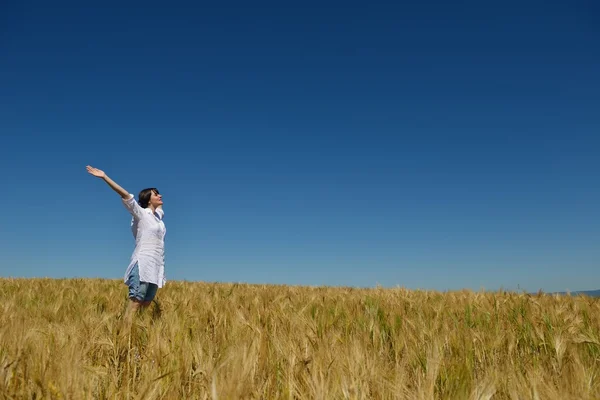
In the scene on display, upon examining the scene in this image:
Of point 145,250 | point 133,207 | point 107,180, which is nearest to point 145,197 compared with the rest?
point 133,207

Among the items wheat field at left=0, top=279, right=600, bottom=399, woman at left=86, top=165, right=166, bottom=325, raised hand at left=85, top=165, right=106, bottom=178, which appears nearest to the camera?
wheat field at left=0, top=279, right=600, bottom=399

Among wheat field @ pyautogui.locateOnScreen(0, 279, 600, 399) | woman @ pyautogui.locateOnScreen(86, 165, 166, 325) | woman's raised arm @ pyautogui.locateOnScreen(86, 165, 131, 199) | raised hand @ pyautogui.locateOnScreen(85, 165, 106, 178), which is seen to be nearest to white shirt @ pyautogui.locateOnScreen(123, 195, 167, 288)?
woman @ pyautogui.locateOnScreen(86, 165, 166, 325)

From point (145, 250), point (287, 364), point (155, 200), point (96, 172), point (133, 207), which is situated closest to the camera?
point (287, 364)

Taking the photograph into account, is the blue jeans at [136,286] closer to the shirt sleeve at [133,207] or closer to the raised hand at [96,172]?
the shirt sleeve at [133,207]

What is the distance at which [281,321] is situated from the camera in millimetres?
3693

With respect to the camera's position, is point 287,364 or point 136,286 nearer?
point 287,364

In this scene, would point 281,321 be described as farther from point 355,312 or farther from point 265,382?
point 265,382

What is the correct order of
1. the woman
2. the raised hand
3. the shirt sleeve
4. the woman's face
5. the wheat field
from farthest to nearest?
the woman's face, the woman, the shirt sleeve, the raised hand, the wheat field

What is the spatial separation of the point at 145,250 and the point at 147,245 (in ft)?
0.23

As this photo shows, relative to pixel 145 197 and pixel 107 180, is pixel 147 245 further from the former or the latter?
pixel 107 180

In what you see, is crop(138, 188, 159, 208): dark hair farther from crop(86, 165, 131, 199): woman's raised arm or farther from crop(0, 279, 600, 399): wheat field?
crop(0, 279, 600, 399): wheat field

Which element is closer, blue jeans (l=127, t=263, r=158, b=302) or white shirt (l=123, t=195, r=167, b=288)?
blue jeans (l=127, t=263, r=158, b=302)

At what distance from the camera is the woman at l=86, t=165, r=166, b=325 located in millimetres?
5129

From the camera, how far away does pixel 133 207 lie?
5.12 meters
